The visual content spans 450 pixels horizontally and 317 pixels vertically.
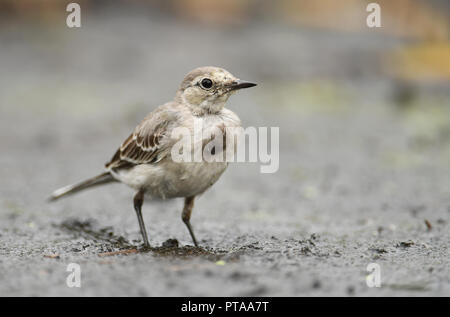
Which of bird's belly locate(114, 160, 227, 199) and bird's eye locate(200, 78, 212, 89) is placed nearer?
bird's belly locate(114, 160, 227, 199)

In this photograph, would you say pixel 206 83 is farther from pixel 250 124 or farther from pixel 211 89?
pixel 250 124

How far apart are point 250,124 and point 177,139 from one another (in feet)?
18.6

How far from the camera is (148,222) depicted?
21.8ft

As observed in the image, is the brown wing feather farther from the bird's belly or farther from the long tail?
the long tail

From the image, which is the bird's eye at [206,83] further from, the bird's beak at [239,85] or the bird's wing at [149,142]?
the bird's wing at [149,142]

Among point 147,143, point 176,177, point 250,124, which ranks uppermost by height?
point 250,124

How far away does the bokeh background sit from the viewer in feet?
14.7

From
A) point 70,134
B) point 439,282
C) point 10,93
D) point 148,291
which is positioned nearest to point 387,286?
point 439,282

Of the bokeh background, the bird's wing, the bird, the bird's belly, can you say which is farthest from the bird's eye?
the bokeh background

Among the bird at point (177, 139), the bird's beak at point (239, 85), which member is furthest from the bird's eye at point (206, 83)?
the bird's beak at point (239, 85)

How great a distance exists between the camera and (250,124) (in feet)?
34.7

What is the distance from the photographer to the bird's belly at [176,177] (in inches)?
193

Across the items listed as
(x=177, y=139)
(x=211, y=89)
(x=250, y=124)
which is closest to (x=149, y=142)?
(x=177, y=139)

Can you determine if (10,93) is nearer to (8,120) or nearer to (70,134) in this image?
(8,120)
